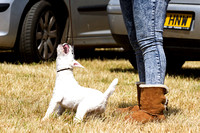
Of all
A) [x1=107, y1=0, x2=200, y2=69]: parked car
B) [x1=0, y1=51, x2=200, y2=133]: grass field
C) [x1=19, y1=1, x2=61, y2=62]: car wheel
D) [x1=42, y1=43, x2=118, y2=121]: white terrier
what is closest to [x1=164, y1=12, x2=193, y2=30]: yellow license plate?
[x1=107, y1=0, x2=200, y2=69]: parked car

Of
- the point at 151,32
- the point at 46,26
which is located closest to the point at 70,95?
the point at 151,32

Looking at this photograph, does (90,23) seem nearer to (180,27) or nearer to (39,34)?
(39,34)

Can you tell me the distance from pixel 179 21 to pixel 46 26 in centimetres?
192

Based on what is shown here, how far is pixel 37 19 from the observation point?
515cm

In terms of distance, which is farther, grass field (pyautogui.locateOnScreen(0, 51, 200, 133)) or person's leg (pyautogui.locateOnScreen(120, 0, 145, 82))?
person's leg (pyautogui.locateOnScreen(120, 0, 145, 82))

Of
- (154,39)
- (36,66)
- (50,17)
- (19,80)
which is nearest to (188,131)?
(154,39)

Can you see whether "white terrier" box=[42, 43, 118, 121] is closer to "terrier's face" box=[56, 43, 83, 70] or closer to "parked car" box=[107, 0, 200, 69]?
"terrier's face" box=[56, 43, 83, 70]

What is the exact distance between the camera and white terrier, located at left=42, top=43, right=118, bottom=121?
2.39 metres

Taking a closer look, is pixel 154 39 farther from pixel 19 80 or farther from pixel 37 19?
pixel 37 19

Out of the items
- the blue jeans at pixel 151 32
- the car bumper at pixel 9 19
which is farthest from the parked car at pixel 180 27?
the blue jeans at pixel 151 32

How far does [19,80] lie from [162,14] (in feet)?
6.42

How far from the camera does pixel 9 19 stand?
4.84 m

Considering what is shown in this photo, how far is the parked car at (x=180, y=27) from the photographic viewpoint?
422 cm

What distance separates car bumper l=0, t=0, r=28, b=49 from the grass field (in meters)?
0.34
